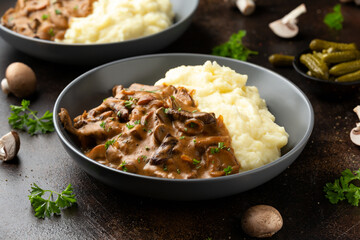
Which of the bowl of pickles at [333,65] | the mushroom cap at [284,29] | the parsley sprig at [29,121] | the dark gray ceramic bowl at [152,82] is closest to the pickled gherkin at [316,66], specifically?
the bowl of pickles at [333,65]

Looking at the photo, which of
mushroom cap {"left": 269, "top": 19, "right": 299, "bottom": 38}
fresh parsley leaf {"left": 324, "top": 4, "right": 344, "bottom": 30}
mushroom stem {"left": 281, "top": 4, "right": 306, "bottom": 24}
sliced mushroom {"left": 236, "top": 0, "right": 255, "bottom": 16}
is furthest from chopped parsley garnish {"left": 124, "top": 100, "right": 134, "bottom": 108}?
fresh parsley leaf {"left": 324, "top": 4, "right": 344, "bottom": 30}

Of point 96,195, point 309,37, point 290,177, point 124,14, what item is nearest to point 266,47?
point 309,37

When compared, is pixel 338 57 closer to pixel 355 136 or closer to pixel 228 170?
pixel 355 136

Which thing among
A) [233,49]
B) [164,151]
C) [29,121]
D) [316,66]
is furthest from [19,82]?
[316,66]

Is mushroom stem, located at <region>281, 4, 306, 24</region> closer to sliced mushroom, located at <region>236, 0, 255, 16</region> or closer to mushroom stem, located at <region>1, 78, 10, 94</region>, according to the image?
sliced mushroom, located at <region>236, 0, 255, 16</region>

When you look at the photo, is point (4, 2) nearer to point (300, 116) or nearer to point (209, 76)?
point (209, 76)

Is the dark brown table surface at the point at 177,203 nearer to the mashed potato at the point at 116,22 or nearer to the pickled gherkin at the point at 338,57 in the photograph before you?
the pickled gherkin at the point at 338,57
